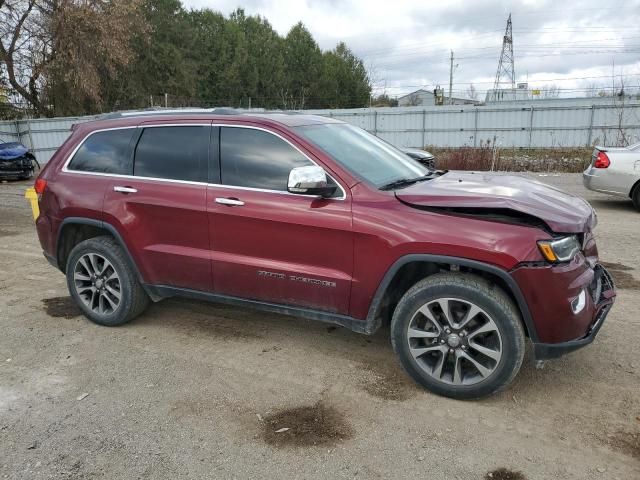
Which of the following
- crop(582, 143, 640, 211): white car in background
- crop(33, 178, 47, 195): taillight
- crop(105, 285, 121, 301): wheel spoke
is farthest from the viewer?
crop(582, 143, 640, 211): white car in background

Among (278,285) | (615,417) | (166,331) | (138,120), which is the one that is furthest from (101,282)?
(615,417)

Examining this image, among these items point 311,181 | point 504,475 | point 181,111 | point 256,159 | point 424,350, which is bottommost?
point 504,475

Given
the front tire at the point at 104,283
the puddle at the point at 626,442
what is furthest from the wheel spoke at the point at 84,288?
the puddle at the point at 626,442

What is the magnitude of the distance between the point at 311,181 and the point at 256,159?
65cm

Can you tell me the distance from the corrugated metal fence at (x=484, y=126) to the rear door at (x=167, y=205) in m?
17.8

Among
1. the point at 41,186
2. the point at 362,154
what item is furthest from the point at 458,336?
the point at 41,186

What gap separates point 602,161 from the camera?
9.59m

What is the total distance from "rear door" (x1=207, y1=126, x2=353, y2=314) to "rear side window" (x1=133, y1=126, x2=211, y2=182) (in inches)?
7.2

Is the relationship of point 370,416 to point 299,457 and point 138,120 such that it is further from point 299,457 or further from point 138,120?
point 138,120

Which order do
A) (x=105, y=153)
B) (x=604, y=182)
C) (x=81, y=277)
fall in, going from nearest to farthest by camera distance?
(x=105, y=153) → (x=81, y=277) → (x=604, y=182)

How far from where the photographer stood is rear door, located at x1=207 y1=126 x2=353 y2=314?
351 centimetres

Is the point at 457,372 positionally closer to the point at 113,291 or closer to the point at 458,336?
the point at 458,336

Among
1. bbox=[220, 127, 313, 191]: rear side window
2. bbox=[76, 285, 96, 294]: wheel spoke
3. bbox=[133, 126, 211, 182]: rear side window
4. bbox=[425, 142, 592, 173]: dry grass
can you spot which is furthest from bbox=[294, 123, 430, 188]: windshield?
bbox=[425, 142, 592, 173]: dry grass

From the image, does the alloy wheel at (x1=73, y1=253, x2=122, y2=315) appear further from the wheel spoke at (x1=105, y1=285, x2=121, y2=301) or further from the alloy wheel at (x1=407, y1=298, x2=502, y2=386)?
the alloy wheel at (x1=407, y1=298, x2=502, y2=386)
